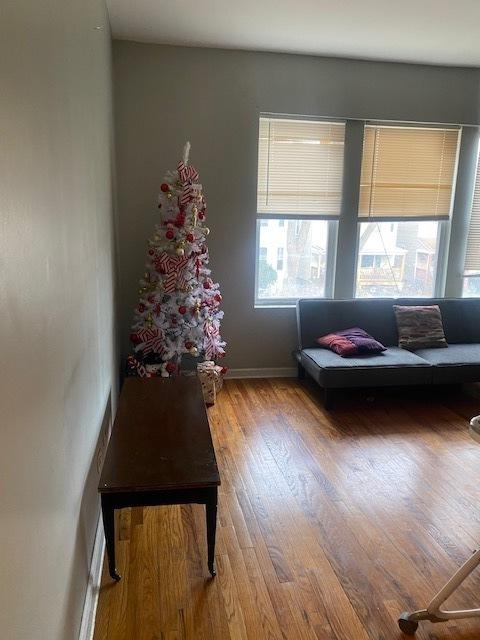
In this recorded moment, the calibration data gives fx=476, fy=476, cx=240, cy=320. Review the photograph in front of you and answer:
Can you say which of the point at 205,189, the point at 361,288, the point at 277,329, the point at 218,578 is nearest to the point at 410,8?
the point at 205,189

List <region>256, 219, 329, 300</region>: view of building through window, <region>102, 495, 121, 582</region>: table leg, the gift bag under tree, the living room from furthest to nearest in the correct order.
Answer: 1. <region>256, 219, 329, 300</region>: view of building through window
2. the gift bag under tree
3. <region>102, 495, 121, 582</region>: table leg
4. the living room

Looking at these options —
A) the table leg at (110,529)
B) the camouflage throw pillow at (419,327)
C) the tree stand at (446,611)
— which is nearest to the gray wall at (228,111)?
the camouflage throw pillow at (419,327)

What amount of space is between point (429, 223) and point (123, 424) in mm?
3606

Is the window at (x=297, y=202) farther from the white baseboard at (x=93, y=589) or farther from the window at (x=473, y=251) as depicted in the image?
the white baseboard at (x=93, y=589)

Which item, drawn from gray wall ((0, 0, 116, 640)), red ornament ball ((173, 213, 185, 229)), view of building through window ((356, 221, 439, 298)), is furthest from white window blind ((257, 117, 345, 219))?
gray wall ((0, 0, 116, 640))

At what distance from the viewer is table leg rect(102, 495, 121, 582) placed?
1.79m

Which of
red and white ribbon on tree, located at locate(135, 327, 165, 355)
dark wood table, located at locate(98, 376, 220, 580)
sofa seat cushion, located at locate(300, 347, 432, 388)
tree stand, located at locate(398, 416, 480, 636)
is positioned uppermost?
red and white ribbon on tree, located at locate(135, 327, 165, 355)

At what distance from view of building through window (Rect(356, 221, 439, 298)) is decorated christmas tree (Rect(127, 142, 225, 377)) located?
1.70 m

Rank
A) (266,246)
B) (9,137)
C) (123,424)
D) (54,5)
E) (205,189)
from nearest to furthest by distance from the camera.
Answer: (9,137) → (54,5) → (123,424) → (205,189) → (266,246)

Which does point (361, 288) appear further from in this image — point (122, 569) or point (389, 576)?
point (122, 569)

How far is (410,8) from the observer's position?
3012mm

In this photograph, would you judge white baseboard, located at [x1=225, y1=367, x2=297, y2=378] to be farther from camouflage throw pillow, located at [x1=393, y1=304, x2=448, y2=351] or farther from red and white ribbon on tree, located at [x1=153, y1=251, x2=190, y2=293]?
red and white ribbon on tree, located at [x1=153, y1=251, x2=190, y2=293]

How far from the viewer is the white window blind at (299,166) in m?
4.09

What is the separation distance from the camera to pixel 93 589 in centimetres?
188
